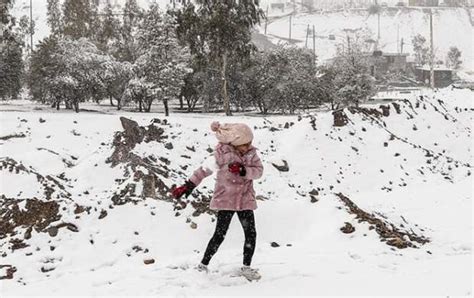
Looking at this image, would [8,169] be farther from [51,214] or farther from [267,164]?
[267,164]

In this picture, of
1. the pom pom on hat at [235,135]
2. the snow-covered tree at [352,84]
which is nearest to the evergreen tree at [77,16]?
the snow-covered tree at [352,84]

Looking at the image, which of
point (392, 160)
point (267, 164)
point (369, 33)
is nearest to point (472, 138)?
point (392, 160)

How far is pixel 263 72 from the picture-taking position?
40.2 m

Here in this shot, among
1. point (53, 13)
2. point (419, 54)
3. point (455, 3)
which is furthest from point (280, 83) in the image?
point (455, 3)

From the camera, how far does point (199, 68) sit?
111 feet

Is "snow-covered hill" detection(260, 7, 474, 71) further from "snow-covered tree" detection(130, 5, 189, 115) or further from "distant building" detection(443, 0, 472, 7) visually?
"snow-covered tree" detection(130, 5, 189, 115)

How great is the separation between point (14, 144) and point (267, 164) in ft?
21.8

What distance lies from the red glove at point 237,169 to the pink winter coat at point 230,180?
95 millimetres

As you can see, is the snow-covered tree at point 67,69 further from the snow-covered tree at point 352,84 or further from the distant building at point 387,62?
the distant building at point 387,62

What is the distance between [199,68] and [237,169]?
29.2m

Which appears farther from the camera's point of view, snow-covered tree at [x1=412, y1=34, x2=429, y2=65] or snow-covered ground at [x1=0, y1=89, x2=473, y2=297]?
snow-covered tree at [x1=412, y1=34, x2=429, y2=65]

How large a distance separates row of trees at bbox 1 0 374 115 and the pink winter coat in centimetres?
2563

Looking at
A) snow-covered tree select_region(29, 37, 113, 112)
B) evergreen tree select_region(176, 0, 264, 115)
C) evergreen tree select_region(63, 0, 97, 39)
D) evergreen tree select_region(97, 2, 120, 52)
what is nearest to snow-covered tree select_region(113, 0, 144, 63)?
evergreen tree select_region(97, 2, 120, 52)

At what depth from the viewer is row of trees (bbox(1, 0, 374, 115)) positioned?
3047 centimetres
